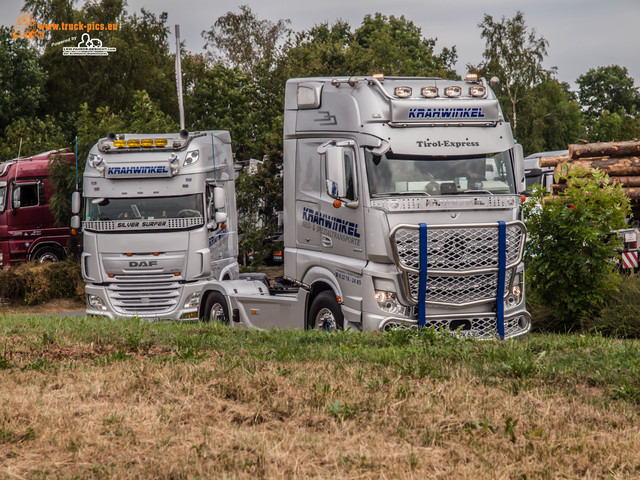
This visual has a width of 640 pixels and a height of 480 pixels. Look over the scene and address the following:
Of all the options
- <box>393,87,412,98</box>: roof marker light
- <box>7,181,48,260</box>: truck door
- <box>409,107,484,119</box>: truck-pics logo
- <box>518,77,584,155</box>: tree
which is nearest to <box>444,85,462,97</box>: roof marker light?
<box>409,107,484,119</box>: truck-pics logo

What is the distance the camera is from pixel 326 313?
11125 mm

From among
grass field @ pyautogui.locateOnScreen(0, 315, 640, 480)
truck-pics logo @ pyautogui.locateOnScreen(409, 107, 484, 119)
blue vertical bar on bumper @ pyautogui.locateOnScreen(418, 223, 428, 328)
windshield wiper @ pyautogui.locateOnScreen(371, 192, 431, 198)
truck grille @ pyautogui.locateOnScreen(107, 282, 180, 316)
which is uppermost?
truck-pics logo @ pyautogui.locateOnScreen(409, 107, 484, 119)

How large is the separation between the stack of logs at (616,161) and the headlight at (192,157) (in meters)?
7.25

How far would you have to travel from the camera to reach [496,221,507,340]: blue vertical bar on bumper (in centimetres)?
1030

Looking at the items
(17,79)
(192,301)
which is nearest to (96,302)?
(192,301)

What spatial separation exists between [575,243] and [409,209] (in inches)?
154

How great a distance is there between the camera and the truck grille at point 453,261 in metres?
9.98

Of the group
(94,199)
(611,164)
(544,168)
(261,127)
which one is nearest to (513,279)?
(611,164)

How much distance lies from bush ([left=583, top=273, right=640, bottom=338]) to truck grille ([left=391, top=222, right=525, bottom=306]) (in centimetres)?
307

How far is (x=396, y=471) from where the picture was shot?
4.54m

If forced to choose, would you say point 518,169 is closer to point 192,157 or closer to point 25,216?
point 192,157

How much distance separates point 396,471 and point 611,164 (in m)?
14.4

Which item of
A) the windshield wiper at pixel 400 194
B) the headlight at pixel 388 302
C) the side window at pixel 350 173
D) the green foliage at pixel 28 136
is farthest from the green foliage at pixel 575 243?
the green foliage at pixel 28 136

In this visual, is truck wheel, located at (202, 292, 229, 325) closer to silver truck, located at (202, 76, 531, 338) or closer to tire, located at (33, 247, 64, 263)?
silver truck, located at (202, 76, 531, 338)
